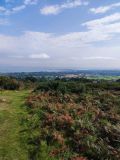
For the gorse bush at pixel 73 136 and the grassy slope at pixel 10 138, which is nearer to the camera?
the gorse bush at pixel 73 136

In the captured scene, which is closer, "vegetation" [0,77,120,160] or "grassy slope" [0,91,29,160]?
"vegetation" [0,77,120,160]

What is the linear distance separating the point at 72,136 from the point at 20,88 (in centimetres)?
3901

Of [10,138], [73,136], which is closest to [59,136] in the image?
[73,136]

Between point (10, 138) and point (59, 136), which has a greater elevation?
point (59, 136)

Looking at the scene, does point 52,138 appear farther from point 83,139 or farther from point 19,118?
point 19,118

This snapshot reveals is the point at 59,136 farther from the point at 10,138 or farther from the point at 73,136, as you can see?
the point at 10,138

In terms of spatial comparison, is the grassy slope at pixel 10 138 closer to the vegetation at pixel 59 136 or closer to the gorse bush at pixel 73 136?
the vegetation at pixel 59 136

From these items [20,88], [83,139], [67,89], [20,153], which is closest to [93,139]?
[83,139]

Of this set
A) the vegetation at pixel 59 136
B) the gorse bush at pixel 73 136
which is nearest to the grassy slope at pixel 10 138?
the vegetation at pixel 59 136

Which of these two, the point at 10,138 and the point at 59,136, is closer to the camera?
the point at 59,136

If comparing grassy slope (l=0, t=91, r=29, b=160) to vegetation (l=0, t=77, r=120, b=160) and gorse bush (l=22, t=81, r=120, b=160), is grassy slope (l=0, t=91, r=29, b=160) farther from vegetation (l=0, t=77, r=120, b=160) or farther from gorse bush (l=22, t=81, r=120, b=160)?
gorse bush (l=22, t=81, r=120, b=160)

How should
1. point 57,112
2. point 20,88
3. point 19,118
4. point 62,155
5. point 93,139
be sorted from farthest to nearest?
point 20,88 < point 57,112 < point 19,118 < point 93,139 < point 62,155

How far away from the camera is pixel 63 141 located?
15.1m

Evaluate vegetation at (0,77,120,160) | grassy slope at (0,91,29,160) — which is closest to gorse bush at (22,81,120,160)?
vegetation at (0,77,120,160)
